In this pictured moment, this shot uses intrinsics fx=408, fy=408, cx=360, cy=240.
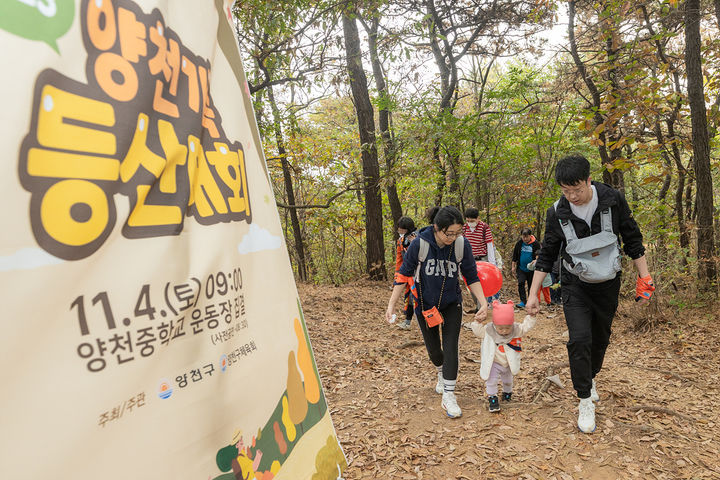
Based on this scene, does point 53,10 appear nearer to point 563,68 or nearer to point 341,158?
point 563,68

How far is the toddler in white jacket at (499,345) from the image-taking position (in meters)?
4.04

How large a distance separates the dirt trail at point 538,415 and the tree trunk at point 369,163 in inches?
206

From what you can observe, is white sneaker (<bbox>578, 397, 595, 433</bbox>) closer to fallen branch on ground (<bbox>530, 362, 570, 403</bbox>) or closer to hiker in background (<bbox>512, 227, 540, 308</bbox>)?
fallen branch on ground (<bbox>530, 362, 570, 403</bbox>)

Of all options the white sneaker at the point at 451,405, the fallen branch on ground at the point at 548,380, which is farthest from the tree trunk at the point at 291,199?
the fallen branch on ground at the point at 548,380

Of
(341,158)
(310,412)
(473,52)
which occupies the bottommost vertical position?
(310,412)

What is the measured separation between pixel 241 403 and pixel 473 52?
43.0ft

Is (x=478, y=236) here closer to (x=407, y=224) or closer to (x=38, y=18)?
(x=407, y=224)

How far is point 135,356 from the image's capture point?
99 cm

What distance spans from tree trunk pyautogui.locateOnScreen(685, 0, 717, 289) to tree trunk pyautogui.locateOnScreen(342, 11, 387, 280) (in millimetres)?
6276

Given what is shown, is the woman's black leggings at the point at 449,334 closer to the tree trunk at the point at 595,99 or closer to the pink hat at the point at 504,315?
the pink hat at the point at 504,315

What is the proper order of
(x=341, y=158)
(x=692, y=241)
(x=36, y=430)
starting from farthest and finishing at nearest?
1. (x=341, y=158)
2. (x=692, y=241)
3. (x=36, y=430)

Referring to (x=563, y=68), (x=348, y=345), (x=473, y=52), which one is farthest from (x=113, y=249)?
(x=473, y=52)

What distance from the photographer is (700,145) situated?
6.45m

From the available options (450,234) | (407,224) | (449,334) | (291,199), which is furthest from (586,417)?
(291,199)
